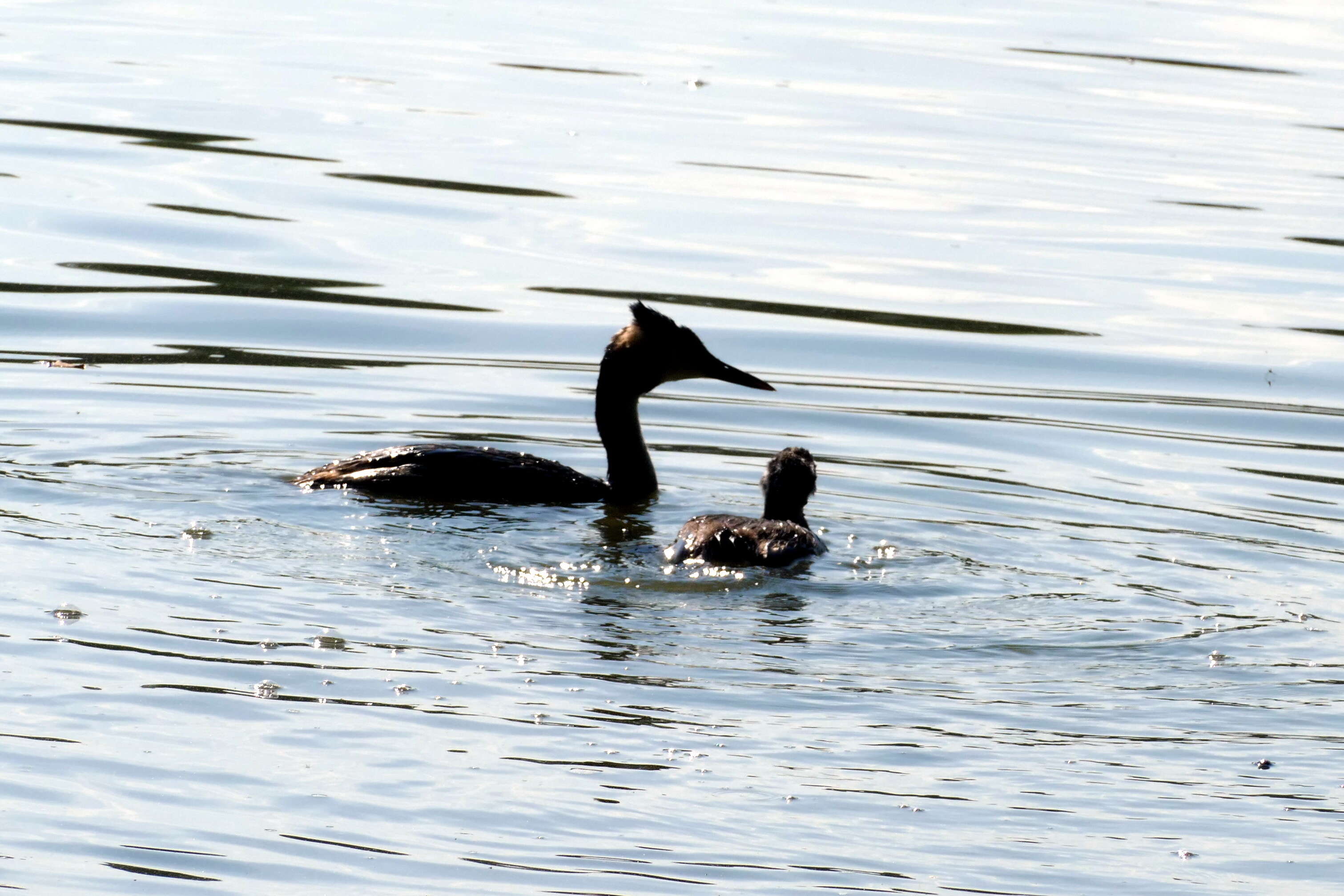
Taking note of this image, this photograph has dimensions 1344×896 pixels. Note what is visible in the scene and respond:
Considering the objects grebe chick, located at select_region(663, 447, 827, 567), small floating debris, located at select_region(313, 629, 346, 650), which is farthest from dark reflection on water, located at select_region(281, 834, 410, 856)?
grebe chick, located at select_region(663, 447, 827, 567)

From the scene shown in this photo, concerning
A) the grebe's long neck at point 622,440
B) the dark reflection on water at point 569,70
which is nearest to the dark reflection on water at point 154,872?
the grebe's long neck at point 622,440

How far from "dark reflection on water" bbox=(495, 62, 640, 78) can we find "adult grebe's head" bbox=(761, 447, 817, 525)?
46.0 feet

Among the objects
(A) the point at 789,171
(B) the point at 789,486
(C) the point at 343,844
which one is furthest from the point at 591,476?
(A) the point at 789,171

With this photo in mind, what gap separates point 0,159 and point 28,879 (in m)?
13.3

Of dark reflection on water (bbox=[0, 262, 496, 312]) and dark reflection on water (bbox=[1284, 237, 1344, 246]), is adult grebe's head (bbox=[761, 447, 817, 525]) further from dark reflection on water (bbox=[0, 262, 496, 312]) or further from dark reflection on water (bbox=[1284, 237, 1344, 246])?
dark reflection on water (bbox=[1284, 237, 1344, 246])

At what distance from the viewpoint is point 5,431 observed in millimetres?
10984

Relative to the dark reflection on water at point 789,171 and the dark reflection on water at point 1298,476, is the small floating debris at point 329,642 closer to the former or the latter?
the dark reflection on water at point 1298,476

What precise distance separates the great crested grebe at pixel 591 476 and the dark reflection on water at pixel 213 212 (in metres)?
5.94

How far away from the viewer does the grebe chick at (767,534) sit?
9.06 metres

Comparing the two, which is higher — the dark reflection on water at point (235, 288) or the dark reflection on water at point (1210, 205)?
the dark reflection on water at point (1210, 205)

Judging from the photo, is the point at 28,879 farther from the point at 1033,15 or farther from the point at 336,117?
the point at 1033,15

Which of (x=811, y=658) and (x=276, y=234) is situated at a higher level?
(x=276, y=234)

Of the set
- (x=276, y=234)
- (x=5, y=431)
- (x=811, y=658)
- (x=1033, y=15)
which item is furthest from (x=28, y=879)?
(x=1033, y=15)

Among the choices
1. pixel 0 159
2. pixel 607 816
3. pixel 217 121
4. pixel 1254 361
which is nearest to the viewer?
pixel 607 816
